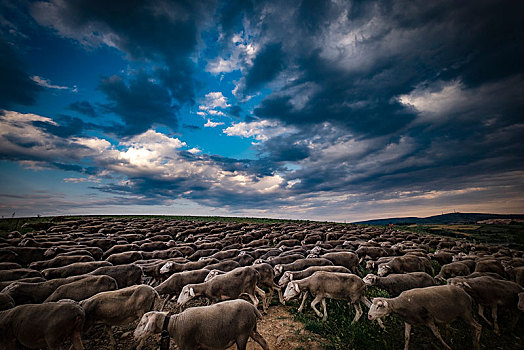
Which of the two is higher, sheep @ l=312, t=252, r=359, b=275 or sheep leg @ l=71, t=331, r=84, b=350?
sheep @ l=312, t=252, r=359, b=275

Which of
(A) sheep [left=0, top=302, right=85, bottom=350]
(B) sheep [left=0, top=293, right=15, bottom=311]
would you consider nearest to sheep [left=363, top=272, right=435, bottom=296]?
(A) sheep [left=0, top=302, right=85, bottom=350]

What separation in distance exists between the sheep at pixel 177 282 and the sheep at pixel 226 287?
4.49 ft

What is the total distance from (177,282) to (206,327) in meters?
4.33

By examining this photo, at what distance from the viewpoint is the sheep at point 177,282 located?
905cm

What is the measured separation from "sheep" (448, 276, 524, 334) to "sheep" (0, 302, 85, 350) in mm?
12715

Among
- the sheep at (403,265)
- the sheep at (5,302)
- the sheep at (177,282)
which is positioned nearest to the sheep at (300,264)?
the sheep at (403,265)

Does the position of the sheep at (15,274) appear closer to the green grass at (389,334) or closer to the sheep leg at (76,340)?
the sheep leg at (76,340)

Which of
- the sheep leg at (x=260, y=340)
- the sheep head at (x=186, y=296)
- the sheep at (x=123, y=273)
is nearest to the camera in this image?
the sheep leg at (x=260, y=340)

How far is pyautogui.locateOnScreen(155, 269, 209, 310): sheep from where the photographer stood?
9047 millimetres

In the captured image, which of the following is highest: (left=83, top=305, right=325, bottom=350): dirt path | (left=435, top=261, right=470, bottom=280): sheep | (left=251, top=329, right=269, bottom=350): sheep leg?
(left=435, top=261, right=470, bottom=280): sheep

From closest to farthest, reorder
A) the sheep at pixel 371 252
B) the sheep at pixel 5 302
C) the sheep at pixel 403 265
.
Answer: the sheep at pixel 5 302
the sheep at pixel 403 265
the sheep at pixel 371 252

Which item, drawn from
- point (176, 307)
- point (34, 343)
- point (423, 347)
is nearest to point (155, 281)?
point (176, 307)

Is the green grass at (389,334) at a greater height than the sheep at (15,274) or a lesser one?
lesser

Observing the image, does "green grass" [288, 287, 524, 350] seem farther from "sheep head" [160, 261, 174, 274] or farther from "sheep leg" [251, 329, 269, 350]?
"sheep head" [160, 261, 174, 274]
